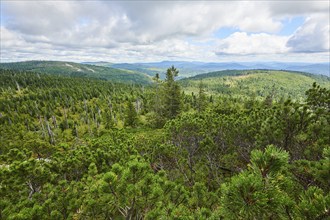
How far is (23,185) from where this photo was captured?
9.64m

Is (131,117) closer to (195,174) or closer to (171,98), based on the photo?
(171,98)

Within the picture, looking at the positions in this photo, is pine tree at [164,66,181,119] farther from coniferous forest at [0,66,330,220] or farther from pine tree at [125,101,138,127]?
coniferous forest at [0,66,330,220]

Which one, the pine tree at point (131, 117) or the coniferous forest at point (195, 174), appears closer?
the coniferous forest at point (195, 174)

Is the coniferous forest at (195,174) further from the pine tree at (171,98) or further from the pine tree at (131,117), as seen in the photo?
the pine tree at (131,117)

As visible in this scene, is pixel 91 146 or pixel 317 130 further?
pixel 91 146

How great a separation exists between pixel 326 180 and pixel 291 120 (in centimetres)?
653

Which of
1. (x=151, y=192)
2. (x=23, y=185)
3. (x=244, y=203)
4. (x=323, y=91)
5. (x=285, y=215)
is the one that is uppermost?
(x=323, y=91)

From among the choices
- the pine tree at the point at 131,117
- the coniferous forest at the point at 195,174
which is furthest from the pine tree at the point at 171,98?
the coniferous forest at the point at 195,174

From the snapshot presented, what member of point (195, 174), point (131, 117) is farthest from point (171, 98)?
point (195, 174)

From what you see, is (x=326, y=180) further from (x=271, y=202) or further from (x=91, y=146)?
(x=91, y=146)

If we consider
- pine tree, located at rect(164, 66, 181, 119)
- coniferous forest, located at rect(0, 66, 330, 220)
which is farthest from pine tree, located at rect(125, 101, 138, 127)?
coniferous forest, located at rect(0, 66, 330, 220)

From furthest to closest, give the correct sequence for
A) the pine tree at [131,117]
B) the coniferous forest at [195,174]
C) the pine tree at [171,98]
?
the pine tree at [131,117] → the pine tree at [171,98] → the coniferous forest at [195,174]

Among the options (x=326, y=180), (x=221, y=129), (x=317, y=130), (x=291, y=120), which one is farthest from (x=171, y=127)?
(x=326, y=180)

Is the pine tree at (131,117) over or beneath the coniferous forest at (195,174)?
beneath
